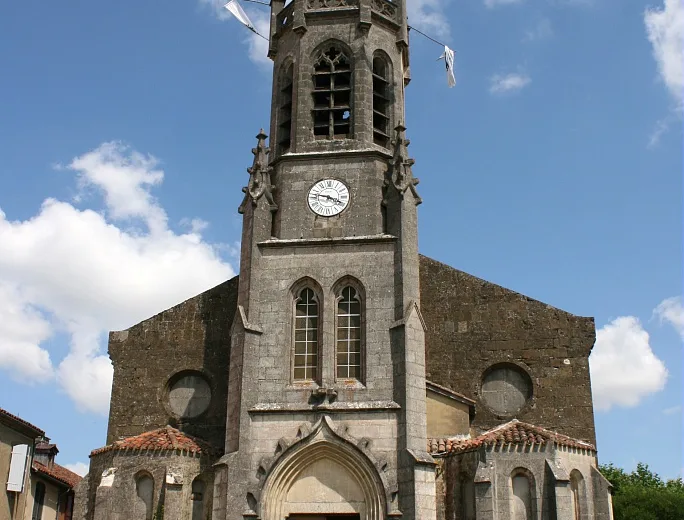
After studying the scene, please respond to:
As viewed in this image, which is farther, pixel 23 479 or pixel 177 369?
pixel 23 479

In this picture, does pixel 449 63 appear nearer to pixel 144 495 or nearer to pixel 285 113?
pixel 285 113

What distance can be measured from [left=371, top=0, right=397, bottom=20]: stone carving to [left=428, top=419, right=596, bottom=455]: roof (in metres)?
Result: 13.5

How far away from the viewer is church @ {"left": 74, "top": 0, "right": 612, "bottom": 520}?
21.4 m

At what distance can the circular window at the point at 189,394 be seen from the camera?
25500mm

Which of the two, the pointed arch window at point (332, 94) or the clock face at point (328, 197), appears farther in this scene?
the pointed arch window at point (332, 94)

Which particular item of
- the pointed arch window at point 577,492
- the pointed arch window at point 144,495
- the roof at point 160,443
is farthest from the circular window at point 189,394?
the pointed arch window at point 577,492

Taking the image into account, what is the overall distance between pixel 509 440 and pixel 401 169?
8.12 metres

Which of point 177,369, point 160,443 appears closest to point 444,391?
point 160,443

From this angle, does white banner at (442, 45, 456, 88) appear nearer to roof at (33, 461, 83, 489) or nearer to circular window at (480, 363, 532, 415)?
circular window at (480, 363, 532, 415)

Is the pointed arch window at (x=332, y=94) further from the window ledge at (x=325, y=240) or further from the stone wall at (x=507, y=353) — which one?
the stone wall at (x=507, y=353)

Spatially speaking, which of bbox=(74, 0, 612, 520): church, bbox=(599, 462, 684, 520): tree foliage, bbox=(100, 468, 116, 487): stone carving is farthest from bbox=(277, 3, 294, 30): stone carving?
bbox=(599, 462, 684, 520): tree foliage

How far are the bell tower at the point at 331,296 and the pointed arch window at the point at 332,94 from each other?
0.15 ft

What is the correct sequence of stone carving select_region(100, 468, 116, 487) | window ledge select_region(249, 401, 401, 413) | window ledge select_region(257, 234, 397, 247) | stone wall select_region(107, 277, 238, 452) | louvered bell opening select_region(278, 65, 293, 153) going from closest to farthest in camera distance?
window ledge select_region(249, 401, 401, 413) < stone carving select_region(100, 468, 116, 487) < window ledge select_region(257, 234, 397, 247) < stone wall select_region(107, 277, 238, 452) < louvered bell opening select_region(278, 65, 293, 153)

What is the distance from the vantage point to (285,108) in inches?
1069
